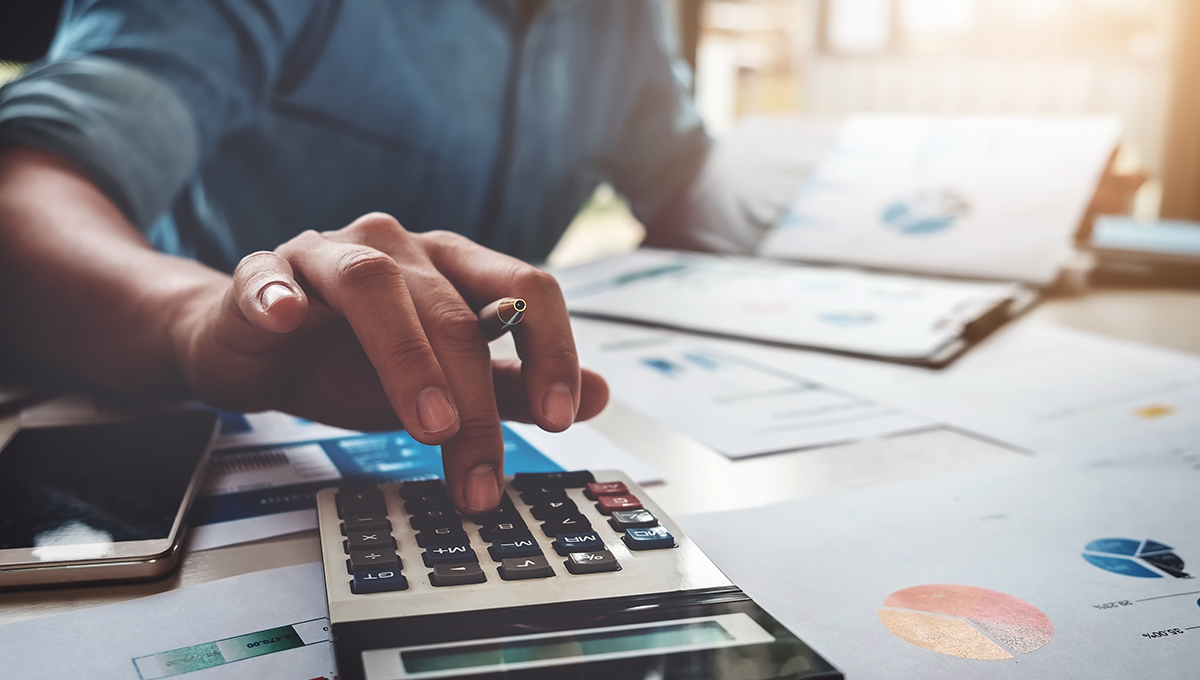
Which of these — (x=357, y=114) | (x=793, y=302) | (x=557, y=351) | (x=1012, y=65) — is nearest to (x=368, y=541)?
(x=557, y=351)

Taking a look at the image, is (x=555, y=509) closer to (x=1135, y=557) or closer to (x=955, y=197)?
(x=1135, y=557)

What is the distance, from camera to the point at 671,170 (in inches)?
43.2

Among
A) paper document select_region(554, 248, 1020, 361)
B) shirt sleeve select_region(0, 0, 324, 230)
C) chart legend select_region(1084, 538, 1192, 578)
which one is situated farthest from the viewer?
paper document select_region(554, 248, 1020, 361)

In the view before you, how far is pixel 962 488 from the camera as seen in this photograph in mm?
404

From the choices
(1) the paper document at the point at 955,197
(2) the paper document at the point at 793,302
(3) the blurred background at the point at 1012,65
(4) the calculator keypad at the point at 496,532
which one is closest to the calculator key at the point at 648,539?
(4) the calculator keypad at the point at 496,532

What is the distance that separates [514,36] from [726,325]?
0.49 meters

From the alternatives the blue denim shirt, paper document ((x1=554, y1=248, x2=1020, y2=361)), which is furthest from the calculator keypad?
paper document ((x1=554, y1=248, x2=1020, y2=361))

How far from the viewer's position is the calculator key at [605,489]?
34 centimetres

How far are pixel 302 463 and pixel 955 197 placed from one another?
755 mm

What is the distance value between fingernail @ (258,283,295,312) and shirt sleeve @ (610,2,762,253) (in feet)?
2.35

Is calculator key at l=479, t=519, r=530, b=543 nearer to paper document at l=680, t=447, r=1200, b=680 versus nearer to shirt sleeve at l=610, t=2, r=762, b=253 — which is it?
paper document at l=680, t=447, r=1200, b=680

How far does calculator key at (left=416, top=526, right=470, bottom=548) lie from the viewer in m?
0.29

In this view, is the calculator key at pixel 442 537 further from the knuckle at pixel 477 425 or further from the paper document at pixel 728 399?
the paper document at pixel 728 399

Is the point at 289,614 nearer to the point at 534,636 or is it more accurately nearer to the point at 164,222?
the point at 534,636
